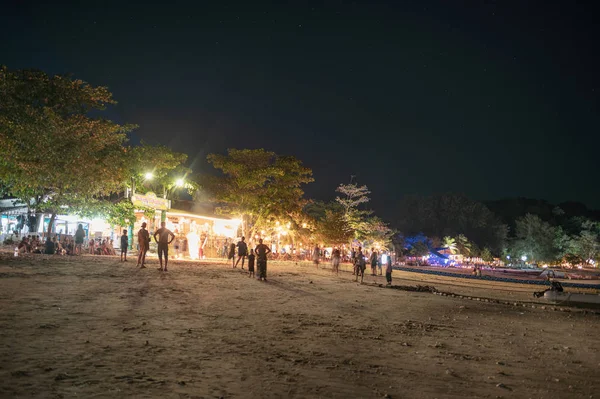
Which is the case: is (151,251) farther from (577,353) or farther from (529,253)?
(529,253)

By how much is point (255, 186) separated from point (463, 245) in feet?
196

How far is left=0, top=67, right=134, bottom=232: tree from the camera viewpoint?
21.7m

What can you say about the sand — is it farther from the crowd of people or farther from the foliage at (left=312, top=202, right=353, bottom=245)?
the foliage at (left=312, top=202, right=353, bottom=245)

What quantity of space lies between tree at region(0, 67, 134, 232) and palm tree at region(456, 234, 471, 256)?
71.9m

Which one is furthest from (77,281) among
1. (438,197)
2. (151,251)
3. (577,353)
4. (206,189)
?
(438,197)

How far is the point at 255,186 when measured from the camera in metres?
36.9

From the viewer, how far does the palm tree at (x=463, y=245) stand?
3290 inches

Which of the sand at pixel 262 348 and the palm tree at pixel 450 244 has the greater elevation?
the palm tree at pixel 450 244

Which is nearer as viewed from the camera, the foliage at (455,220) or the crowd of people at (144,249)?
the crowd of people at (144,249)

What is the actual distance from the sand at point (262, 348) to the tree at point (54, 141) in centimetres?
1134

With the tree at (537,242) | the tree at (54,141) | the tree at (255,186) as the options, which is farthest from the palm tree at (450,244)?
the tree at (54,141)

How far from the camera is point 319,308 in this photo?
11.5 meters

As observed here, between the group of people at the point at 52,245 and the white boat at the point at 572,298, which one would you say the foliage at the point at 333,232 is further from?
the white boat at the point at 572,298

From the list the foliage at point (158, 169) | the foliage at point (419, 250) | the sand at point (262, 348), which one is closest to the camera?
the sand at point (262, 348)
